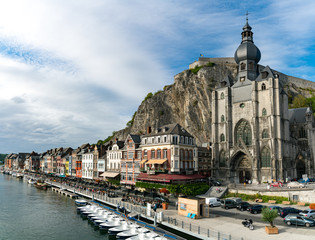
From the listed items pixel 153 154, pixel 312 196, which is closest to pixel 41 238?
pixel 153 154

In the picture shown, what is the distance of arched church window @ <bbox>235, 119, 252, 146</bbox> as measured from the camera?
2261 inches

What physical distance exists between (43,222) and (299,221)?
3177 centimetres

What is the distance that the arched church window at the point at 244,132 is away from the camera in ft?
188

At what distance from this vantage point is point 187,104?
91.1 metres

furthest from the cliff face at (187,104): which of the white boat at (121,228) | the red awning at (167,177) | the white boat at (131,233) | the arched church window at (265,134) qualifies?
the white boat at (131,233)

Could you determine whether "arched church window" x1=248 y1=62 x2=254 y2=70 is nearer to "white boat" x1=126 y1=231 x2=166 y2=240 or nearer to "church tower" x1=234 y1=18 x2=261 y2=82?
"church tower" x1=234 y1=18 x2=261 y2=82

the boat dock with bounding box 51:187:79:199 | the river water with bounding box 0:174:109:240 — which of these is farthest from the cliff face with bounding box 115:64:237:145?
the river water with bounding box 0:174:109:240

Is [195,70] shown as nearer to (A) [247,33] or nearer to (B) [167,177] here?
(A) [247,33]

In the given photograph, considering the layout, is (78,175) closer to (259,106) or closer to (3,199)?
(3,199)

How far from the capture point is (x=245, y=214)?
32156 millimetres

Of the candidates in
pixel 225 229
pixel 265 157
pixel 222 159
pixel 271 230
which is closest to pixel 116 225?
pixel 225 229

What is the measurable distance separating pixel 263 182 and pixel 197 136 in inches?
1410

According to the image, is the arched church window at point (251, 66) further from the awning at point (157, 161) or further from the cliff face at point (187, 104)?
the awning at point (157, 161)

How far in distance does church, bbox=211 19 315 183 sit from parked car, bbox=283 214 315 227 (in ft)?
83.5
